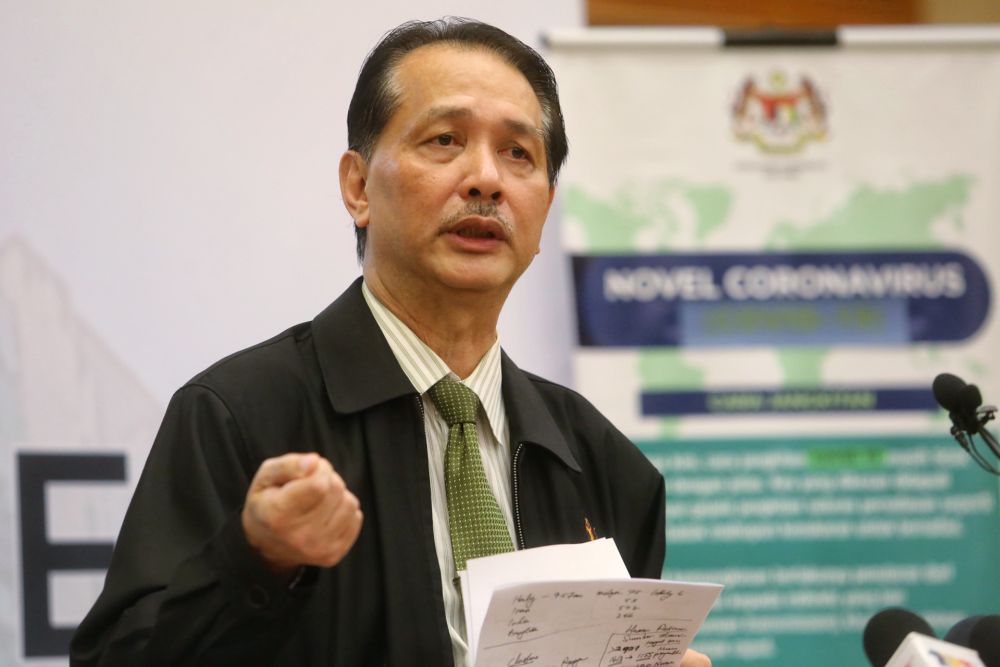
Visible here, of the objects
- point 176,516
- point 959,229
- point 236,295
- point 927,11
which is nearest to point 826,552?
point 959,229

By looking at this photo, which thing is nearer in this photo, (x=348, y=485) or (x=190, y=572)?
(x=190, y=572)

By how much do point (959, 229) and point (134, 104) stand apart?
2728 millimetres

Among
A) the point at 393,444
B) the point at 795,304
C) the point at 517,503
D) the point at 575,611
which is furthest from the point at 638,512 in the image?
the point at 795,304

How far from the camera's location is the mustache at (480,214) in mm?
1980

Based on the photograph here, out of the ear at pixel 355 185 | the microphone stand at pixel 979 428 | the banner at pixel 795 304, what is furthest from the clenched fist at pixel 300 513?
the banner at pixel 795 304

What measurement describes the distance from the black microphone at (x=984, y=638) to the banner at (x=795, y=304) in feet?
7.53

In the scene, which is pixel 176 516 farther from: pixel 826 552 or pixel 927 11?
pixel 927 11

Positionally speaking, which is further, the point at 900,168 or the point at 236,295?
the point at 900,168

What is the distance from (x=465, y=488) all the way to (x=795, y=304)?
2.50 m

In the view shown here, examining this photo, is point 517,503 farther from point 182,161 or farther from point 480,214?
point 182,161

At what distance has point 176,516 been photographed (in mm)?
1664

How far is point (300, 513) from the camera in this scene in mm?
1367

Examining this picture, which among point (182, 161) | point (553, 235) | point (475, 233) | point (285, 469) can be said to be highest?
point (182, 161)

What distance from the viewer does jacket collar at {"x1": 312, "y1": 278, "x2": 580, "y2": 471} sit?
1858 millimetres
